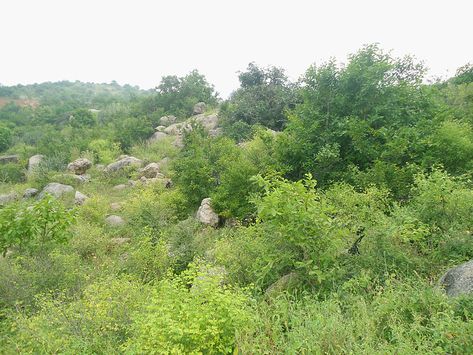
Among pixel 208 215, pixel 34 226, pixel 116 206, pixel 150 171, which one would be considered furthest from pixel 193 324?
pixel 150 171

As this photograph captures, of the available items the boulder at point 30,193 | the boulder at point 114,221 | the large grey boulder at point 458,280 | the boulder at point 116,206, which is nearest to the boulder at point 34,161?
the boulder at point 30,193

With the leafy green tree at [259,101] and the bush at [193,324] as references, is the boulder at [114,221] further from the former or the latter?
the bush at [193,324]

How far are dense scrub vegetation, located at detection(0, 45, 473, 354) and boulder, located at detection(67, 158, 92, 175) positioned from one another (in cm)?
484

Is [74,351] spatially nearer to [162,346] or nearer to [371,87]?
[162,346]

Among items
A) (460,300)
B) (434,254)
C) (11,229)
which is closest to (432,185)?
(434,254)

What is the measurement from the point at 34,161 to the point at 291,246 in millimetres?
21095

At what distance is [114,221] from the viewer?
12.0 metres

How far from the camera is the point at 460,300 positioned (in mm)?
3486

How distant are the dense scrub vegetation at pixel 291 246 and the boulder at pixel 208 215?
0.66ft

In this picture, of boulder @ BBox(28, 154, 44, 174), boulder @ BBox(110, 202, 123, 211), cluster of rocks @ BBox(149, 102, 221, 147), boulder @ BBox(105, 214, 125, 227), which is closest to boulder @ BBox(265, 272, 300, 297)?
boulder @ BBox(105, 214, 125, 227)

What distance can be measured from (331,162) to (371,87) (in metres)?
2.57

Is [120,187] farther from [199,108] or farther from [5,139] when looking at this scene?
[5,139]

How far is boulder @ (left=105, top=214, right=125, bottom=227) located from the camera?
11.8m

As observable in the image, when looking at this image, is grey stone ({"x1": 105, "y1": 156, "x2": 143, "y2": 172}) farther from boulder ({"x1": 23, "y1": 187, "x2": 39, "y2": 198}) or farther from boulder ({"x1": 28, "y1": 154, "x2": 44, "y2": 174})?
boulder ({"x1": 28, "y1": 154, "x2": 44, "y2": 174})
